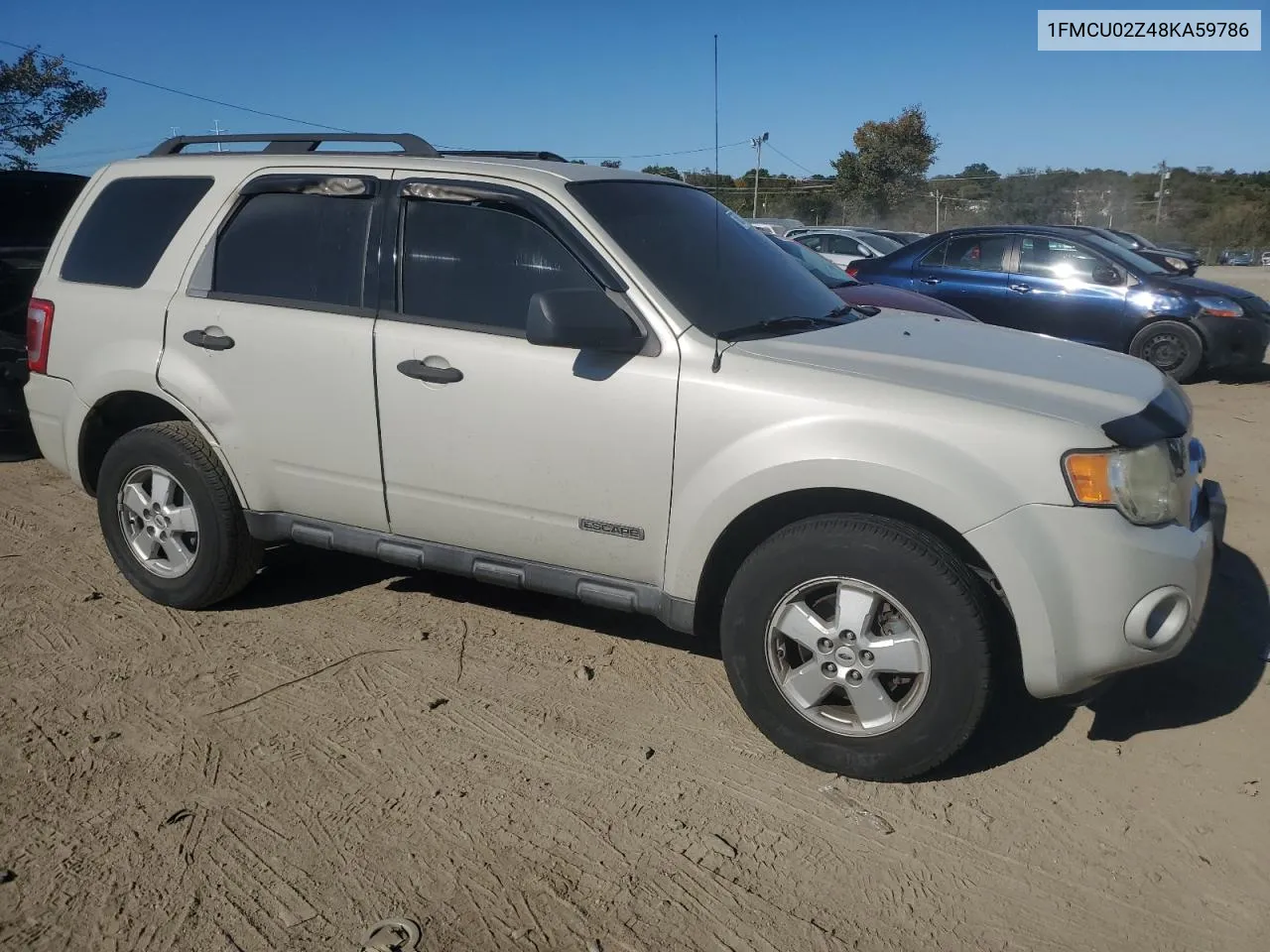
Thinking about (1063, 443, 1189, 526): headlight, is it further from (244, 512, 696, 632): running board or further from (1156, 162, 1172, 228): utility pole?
(1156, 162, 1172, 228): utility pole

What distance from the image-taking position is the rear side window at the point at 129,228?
4.48 metres

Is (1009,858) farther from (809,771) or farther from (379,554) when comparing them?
(379,554)

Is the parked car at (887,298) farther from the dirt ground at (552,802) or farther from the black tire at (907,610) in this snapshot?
the black tire at (907,610)

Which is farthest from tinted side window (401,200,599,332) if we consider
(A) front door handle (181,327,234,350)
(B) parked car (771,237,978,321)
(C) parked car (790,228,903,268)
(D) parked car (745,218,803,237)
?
(C) parked car (790,228,903,268)

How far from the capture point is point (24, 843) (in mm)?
2947

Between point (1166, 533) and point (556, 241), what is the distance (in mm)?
2200

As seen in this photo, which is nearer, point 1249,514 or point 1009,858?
point 1009,858

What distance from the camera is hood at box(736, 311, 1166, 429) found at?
124 inches

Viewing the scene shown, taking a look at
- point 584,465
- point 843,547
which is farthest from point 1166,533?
point 584,465

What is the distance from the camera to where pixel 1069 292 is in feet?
35.2

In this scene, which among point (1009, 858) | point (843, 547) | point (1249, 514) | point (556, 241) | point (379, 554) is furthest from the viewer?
point (1249, 514)

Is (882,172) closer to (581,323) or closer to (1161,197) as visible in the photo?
(1161,197)

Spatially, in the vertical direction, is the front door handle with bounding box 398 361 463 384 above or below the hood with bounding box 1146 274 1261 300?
below

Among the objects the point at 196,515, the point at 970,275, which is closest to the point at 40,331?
the point at 196,515
